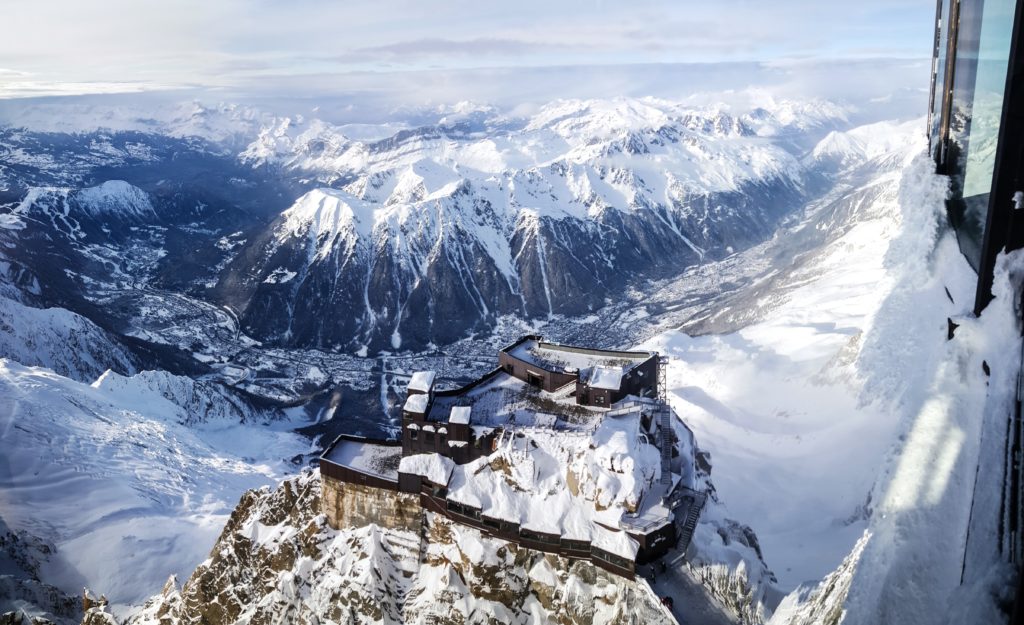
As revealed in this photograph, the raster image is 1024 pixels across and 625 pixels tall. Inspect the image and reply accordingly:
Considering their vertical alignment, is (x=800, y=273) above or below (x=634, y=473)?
below

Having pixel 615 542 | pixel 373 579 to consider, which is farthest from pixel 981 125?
pixel 373 579

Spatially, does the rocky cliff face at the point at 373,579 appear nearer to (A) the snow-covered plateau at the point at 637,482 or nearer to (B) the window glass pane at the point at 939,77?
(A) the snow-covered plateau at the point at 637,482

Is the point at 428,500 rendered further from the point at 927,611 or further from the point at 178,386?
the point at 178,386

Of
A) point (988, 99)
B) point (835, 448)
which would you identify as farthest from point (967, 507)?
point (835, 448)

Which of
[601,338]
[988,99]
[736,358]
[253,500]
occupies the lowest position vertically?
[601,338]

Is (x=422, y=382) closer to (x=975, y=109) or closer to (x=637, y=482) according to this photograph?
(x=637, y=482)

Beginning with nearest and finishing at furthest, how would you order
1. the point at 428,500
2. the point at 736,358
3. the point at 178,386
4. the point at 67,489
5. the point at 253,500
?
1. the point at 428,500
2. the point at 253,500
3. the point at 67,489
4. the point at 736,358
5. the point at 178,386

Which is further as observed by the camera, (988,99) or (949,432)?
(988,99)

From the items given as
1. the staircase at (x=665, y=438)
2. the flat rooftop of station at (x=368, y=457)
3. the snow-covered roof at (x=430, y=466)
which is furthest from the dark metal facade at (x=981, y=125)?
the flat rooftop of station at (x=368, y=457)
